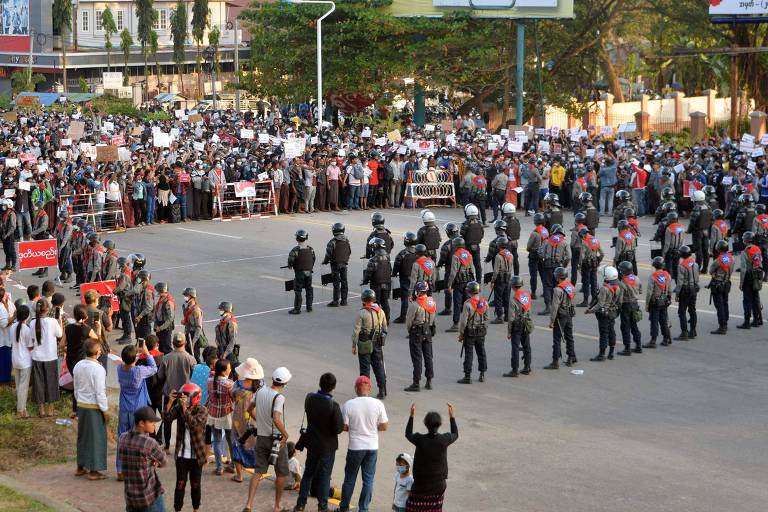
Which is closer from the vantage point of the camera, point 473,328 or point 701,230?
point 473,328

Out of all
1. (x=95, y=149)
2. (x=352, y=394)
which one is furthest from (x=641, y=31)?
(x=352, y=394)

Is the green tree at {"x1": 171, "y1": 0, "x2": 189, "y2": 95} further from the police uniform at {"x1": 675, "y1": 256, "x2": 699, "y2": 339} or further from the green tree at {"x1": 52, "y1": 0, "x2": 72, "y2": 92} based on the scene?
the police uniform at {"x1": 675, "y1": 256, "x2": 699, "y2": 339}

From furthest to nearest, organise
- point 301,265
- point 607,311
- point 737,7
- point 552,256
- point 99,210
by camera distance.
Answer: point 737,7 < point 99,210 < point 301,265 < point 552,256 < point 607,311

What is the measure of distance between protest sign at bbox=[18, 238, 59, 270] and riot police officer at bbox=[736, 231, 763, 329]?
42.2 feet

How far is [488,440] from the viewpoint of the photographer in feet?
50.0

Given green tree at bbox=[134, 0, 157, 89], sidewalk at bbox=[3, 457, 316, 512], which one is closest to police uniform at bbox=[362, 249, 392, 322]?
sidewalk at bbox=[3, 457, 316, 512]

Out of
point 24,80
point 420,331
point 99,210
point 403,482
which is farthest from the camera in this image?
point 24,80

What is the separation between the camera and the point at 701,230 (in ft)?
86.1

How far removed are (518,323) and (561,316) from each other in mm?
1008

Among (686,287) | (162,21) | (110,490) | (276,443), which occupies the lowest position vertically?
(110,490)

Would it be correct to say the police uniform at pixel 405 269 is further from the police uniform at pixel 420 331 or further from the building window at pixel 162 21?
the building window at pixel 162 21

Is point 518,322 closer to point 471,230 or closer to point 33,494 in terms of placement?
point 471,230

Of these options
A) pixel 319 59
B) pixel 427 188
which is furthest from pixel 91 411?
pixel 319 59

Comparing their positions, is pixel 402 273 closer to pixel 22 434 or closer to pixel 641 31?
pixel 22 434
